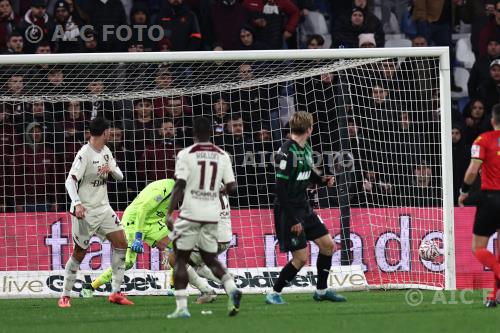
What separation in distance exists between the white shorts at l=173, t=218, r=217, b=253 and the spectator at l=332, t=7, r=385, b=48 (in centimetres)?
809

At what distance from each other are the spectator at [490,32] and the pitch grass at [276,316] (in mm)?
6311

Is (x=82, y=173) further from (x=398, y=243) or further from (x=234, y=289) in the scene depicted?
(x=398, y=243)

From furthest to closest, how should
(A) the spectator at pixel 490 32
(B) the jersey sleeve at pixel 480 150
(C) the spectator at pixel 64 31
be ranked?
(A) the spectator at pixel 490 32 → (C) the spectator at pixel 64 31 → (B) the jersey sleeve at pixel 480 150

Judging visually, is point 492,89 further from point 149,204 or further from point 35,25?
point 35,25

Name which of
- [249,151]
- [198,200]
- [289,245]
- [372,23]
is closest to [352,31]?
[372,23]

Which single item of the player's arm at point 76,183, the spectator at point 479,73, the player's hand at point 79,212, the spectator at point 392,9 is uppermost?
the spectator at point 392,9

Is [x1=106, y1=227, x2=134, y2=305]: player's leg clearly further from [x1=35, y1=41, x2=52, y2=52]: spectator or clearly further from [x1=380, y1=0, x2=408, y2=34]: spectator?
[x1=380, y1=0, x2=408, y2=34]: spectator

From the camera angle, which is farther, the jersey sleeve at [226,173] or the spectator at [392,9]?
A: the spectator at [392,9]

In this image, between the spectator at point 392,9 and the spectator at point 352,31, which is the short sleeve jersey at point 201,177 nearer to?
the spectator at point 352,31

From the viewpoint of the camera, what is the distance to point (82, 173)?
41.9ft

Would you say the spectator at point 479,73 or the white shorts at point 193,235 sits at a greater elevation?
the spectator at point 479,73

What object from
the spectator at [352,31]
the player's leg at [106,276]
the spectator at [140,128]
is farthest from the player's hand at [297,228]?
the spectator at [352,31]

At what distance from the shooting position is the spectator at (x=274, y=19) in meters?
18.4

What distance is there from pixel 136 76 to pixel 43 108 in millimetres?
1552
